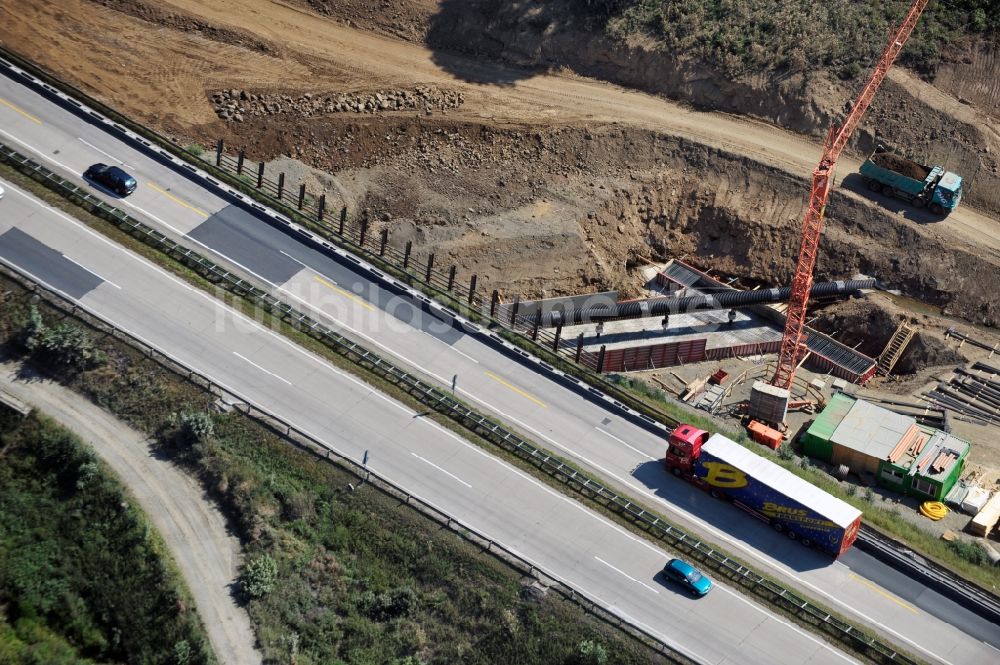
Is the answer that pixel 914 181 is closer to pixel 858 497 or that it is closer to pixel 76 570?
pixel 858 497

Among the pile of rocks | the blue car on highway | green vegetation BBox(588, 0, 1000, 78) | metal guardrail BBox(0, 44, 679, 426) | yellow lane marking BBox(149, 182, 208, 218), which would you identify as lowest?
the blue car on highway

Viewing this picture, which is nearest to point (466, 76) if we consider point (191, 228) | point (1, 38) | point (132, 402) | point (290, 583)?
point (191, 228)

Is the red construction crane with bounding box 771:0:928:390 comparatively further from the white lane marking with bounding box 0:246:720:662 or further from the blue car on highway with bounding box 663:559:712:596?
the white lane marking with bounding box 0:246:720:662

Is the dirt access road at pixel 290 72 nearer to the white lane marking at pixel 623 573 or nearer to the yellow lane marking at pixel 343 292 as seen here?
the yellow lane marking at pixel 343 292

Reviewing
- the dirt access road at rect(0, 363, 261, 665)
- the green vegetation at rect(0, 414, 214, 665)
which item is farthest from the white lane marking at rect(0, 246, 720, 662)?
the green vegetation at rect(0, 414, 214, 665)

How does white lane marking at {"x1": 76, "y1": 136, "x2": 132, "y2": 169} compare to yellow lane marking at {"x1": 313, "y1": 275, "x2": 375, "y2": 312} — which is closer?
yellow lane marking at {"x1": 313, "y1": 275, "x2": 375, "y2": 312}
